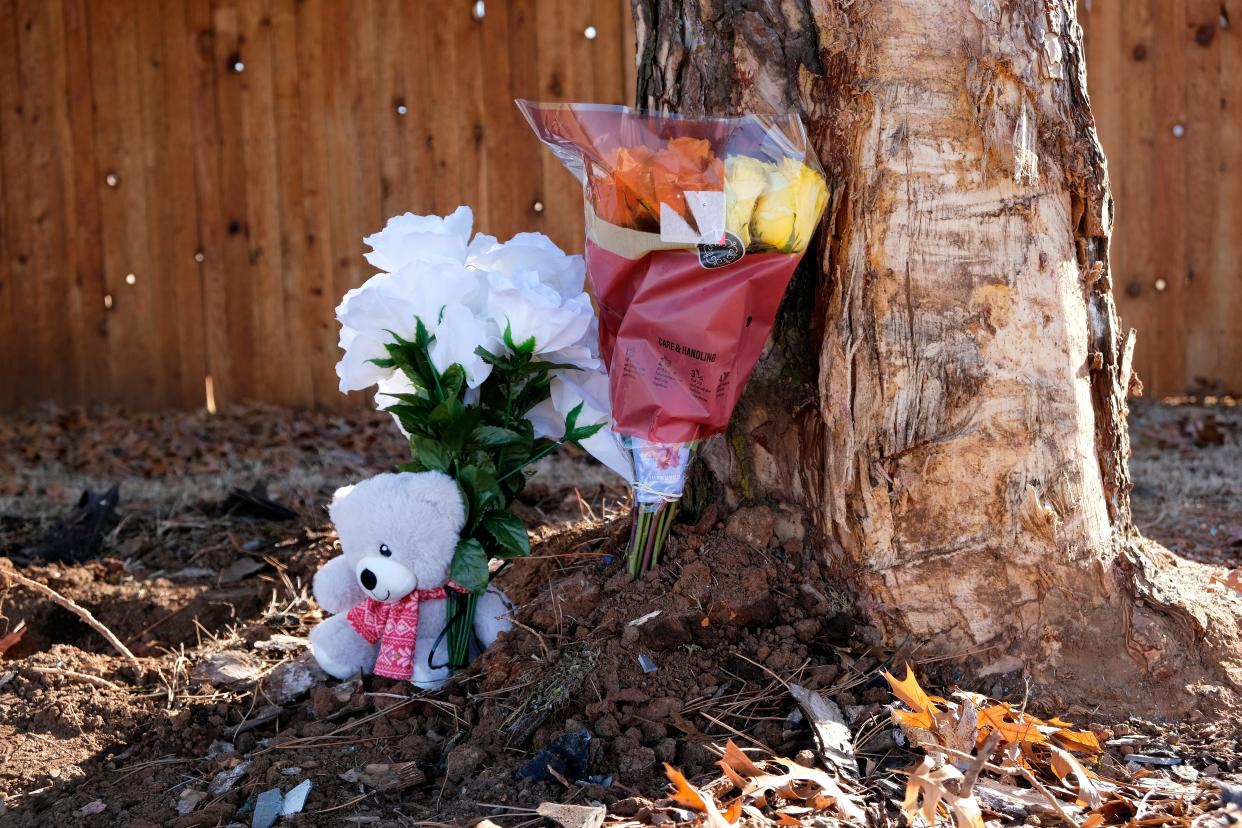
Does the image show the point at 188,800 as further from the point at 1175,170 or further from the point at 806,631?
the point at 1175,170

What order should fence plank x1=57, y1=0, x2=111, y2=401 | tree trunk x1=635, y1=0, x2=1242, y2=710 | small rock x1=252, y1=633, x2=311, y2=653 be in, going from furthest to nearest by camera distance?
1. fence plank x1=57, y1=0, x2=111, y2=401
2. small rock x1=252, y1=633, x2=311, y2=653
3. tree trunk x1=635, y1=0, x2=1242, y2=710

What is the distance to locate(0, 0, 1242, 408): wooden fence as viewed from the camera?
5.80 metres

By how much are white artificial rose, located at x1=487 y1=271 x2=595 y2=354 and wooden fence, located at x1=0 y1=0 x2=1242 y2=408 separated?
12.4 ft

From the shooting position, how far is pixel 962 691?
2152mm

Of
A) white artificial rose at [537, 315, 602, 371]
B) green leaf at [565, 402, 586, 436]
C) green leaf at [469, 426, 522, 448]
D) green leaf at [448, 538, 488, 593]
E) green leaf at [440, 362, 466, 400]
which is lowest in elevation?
green leaf at [448, 538, 488, 593]

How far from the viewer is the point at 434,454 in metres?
2.38

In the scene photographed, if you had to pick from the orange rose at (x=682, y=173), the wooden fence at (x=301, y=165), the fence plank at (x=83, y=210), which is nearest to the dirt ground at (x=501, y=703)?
the orange rose at (x=682, y=173)

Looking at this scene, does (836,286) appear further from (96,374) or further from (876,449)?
(96,374)

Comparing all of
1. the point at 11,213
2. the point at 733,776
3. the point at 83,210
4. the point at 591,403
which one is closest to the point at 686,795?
the point at 733,776

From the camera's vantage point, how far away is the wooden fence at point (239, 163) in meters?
Result: 5.96

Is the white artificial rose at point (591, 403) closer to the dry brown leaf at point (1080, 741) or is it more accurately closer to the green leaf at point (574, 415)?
the green leaf at point (574, 415)

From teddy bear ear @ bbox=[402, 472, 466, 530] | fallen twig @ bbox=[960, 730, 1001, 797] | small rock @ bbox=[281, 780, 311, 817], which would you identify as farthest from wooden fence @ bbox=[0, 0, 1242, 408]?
fallen twig @ bbox=[960, 730, 1001, 797]

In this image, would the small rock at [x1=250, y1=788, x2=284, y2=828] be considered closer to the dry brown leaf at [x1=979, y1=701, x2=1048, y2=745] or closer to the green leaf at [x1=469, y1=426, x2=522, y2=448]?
the green leaf at [x1=469, y1=426, x2=522, y2=448]

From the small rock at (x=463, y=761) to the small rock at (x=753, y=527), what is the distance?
0.67 metres
